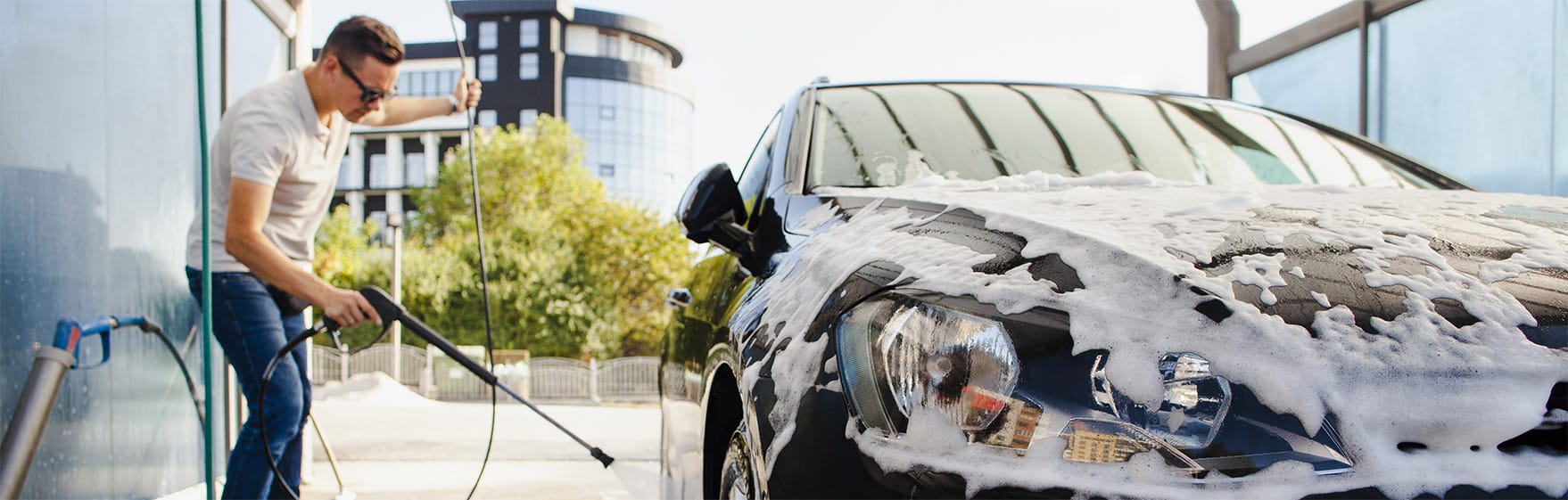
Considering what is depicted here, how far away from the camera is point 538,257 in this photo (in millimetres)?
34969

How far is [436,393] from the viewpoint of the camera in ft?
86.3

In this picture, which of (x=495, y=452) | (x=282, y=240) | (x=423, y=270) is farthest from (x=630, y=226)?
(x=282, y=240)

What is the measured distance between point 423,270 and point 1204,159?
32.9m

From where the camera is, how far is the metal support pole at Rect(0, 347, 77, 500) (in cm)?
229

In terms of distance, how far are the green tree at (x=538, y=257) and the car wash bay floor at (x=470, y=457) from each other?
21.4 m

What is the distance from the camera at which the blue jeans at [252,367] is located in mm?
2852

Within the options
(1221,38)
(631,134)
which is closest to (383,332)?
(1221,38)

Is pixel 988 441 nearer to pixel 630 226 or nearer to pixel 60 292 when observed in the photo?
pixel 60 292

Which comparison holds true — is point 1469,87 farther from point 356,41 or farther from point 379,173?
point 379,173

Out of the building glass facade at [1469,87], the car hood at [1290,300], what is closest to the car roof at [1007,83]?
the car hood at [1290,300]

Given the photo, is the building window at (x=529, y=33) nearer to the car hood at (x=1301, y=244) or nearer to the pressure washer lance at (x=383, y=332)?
the pressure washer lance at (x=383, y=332)

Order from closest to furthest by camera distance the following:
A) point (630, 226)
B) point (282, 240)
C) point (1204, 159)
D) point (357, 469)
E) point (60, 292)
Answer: point (1204, 159)
point (60, 292)
point (282, 240)
point (357, 469)
point (630, 226)

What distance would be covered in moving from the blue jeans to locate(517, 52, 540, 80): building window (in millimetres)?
64511

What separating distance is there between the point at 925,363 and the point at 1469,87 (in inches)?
232
